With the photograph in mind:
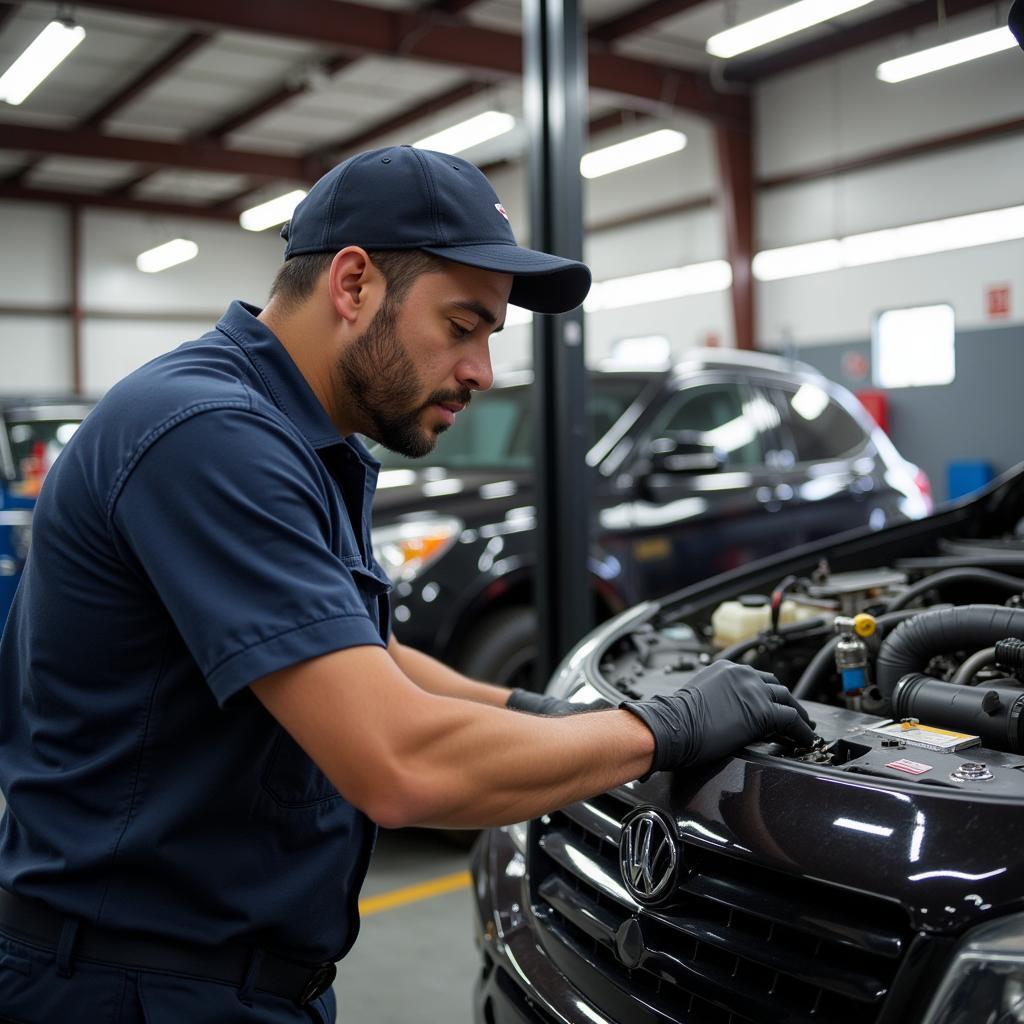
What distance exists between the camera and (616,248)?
1516 centimetres

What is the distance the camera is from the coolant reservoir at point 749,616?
2.03 m

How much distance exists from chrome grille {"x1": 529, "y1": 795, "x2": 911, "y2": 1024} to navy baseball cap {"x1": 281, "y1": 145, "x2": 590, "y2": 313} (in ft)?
2.44

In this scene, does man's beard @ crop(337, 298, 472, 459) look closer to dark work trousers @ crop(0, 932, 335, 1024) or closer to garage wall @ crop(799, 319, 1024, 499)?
dark work trousers @ crop(0, 932, 335, 1024)

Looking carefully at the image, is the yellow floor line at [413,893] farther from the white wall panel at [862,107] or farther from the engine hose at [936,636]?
the white wall panel at [862,107]

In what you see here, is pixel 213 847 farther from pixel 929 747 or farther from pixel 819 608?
pixel 819 608

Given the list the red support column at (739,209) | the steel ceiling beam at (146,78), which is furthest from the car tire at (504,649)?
the red support column at (739,209)

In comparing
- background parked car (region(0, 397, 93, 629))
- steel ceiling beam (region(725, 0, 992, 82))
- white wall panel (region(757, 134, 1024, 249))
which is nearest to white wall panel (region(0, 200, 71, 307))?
steel ceiling beam (region(725, 0, 992, 82))

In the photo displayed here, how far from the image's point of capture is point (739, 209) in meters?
12.6

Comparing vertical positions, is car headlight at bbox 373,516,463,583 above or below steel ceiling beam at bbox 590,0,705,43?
below

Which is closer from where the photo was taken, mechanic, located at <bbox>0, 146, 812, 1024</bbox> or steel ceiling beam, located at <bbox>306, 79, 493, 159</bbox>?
mechanic, located at <bbox>0, 146, 812, 1024</bbox>

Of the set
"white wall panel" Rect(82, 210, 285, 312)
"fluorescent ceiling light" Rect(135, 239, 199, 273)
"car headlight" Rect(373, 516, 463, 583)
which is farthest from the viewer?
"white wall panel" Rect(82, 210, 285, 312)

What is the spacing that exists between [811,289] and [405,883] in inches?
412

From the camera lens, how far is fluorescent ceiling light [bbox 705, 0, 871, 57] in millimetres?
7359

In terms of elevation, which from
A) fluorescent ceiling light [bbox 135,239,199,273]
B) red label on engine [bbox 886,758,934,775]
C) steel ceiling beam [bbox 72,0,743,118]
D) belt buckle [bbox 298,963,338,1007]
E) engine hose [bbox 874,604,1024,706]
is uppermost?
steel ceiling beam [bbox 72,0,743,118]
